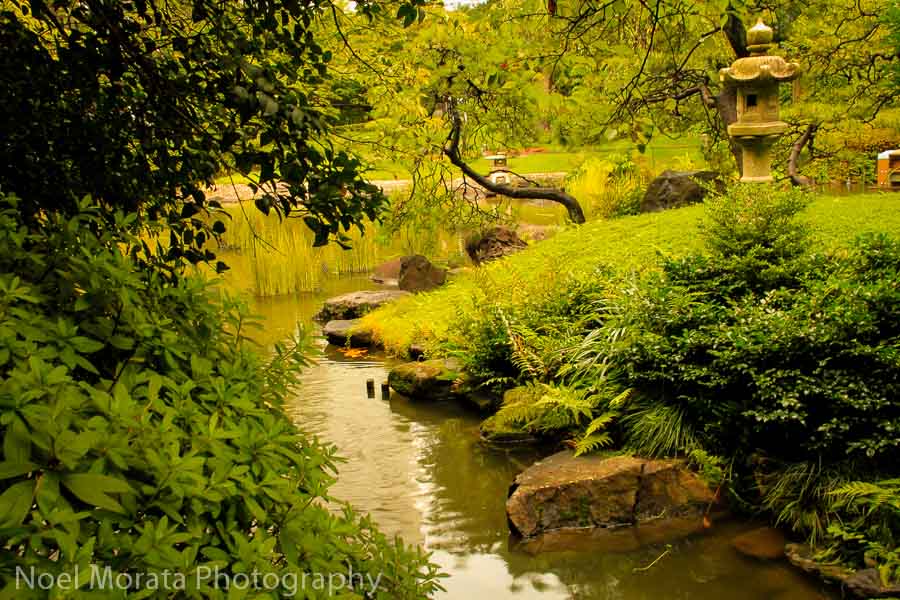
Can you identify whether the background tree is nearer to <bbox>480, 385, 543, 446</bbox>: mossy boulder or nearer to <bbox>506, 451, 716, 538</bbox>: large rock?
<bbox>506, 451, 716, 538</bbox>: large rock

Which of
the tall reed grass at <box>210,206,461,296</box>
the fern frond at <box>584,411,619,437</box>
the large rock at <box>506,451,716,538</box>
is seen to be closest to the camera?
the large rock at <box>506,451,716,538</box>

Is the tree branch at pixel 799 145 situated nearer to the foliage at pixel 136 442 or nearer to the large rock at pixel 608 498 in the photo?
the large rock at pixel 608 498

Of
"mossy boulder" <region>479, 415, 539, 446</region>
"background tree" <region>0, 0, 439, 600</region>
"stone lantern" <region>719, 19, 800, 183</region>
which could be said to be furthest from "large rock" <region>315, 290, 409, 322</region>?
"background tree" <region>0, 0, 439, 600</region>

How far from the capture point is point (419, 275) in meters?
13.2

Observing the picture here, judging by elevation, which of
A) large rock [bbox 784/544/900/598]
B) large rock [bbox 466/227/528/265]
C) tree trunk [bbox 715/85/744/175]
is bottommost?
large rock [bbox 784/544/900/598]

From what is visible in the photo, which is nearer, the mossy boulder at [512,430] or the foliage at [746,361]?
the foliage at [746,361]

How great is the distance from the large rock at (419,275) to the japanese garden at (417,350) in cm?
128

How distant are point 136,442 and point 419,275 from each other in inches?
462

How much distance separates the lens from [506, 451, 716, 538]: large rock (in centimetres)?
515

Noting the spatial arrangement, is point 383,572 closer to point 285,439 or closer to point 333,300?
point 285,439

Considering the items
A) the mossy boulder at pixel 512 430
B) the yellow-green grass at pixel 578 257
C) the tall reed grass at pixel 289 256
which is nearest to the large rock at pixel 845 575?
the mossy boulder at pixel 512 430

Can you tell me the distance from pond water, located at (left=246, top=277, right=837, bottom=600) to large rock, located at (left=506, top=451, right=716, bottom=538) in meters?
0.21

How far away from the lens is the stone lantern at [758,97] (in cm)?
1121

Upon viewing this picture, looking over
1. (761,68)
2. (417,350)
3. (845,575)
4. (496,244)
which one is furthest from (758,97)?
(845,575)
